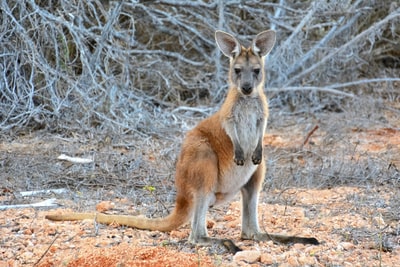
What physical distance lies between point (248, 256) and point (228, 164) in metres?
0.78

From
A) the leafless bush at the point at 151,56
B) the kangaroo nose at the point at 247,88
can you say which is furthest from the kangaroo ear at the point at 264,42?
the leafless bush at the point at 151,56

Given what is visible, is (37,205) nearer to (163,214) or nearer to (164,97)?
(163,214)

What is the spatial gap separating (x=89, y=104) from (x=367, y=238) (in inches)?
151

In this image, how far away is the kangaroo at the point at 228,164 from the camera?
459 cm

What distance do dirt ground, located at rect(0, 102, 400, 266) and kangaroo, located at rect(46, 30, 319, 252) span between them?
0.24 feet

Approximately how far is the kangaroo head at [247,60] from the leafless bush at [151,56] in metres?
2.62

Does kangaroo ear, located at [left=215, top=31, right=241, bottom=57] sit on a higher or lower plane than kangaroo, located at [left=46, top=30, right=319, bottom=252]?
higher

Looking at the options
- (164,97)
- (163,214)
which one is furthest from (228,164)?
(164,97)

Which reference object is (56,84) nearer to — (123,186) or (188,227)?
(123,186)

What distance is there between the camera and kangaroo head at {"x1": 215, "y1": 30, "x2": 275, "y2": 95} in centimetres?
495

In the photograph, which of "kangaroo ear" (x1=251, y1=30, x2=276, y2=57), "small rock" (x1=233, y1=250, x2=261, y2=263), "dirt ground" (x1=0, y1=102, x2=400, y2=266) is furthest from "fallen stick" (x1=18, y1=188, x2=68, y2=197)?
"small rock" (x1=233, y1=250, x2=261, y2=263)

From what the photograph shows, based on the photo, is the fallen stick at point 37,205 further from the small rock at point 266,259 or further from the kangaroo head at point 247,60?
the small rock at point 266,259

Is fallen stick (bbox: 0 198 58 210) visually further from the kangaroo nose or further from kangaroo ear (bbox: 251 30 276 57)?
kangaroo ear (bbox: 251 30 276 57)

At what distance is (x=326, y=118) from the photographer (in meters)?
9.23
